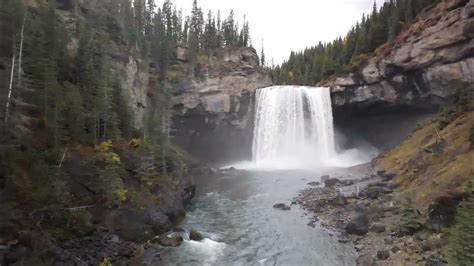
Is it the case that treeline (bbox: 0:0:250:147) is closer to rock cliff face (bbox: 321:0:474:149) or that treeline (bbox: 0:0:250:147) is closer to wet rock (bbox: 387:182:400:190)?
wet rock (bbox: 387:182:400:190)

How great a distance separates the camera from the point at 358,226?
25047mm

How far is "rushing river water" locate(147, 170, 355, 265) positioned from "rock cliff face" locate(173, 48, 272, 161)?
23842mm

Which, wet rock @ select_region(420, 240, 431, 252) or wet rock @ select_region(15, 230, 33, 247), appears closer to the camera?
wet rock @ select_region(15, 230, 33, 247)

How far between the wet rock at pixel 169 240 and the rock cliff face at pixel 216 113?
39.9 metres

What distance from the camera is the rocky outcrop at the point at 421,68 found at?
140 feet

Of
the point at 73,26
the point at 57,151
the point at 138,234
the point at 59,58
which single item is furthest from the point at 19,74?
the point at 73,26

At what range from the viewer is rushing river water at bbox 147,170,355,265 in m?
22.0

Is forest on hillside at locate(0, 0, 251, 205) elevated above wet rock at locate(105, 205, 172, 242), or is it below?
above

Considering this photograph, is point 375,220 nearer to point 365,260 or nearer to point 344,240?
point 344,240

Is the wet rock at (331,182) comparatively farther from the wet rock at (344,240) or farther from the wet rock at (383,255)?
the wet rock at (383,255)

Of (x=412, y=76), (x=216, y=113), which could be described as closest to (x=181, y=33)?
(x=216, y=113)

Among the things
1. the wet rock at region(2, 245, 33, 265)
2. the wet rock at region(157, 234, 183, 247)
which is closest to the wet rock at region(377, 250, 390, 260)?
the wet rock at region(157, 234, 183, 247)

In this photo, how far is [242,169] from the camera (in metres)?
59.3

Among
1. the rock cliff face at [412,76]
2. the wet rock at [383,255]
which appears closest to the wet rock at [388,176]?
the rock cliff face at [412,76]
